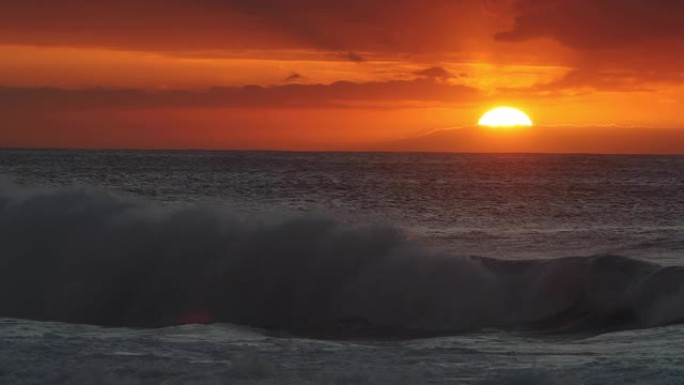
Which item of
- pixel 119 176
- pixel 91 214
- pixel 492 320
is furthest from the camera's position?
pixel 119 176

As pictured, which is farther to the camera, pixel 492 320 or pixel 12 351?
pixel 492 320

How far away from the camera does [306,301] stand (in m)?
19.5

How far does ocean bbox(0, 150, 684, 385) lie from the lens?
1079 centimetres

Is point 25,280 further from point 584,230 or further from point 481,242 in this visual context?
point 584,230

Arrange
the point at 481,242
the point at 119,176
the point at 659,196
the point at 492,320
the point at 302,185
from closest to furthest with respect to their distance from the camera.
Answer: the point at 492,320 → the point at 481,242 → the point at 659,196 → the point at 302,185 → the point at 119,176

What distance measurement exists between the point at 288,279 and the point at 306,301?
3.15 feet

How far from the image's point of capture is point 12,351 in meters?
11.2

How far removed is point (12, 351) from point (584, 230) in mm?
25783

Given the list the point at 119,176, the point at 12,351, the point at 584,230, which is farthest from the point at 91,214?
the point at 119,176

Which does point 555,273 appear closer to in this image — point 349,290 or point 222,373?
point 349,290

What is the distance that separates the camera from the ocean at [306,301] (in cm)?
1079

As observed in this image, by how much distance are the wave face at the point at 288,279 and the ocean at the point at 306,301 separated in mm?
41

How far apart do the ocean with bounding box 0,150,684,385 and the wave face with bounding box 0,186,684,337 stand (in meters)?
0.04

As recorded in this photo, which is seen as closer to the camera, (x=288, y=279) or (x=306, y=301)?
(x=306, y=301)
